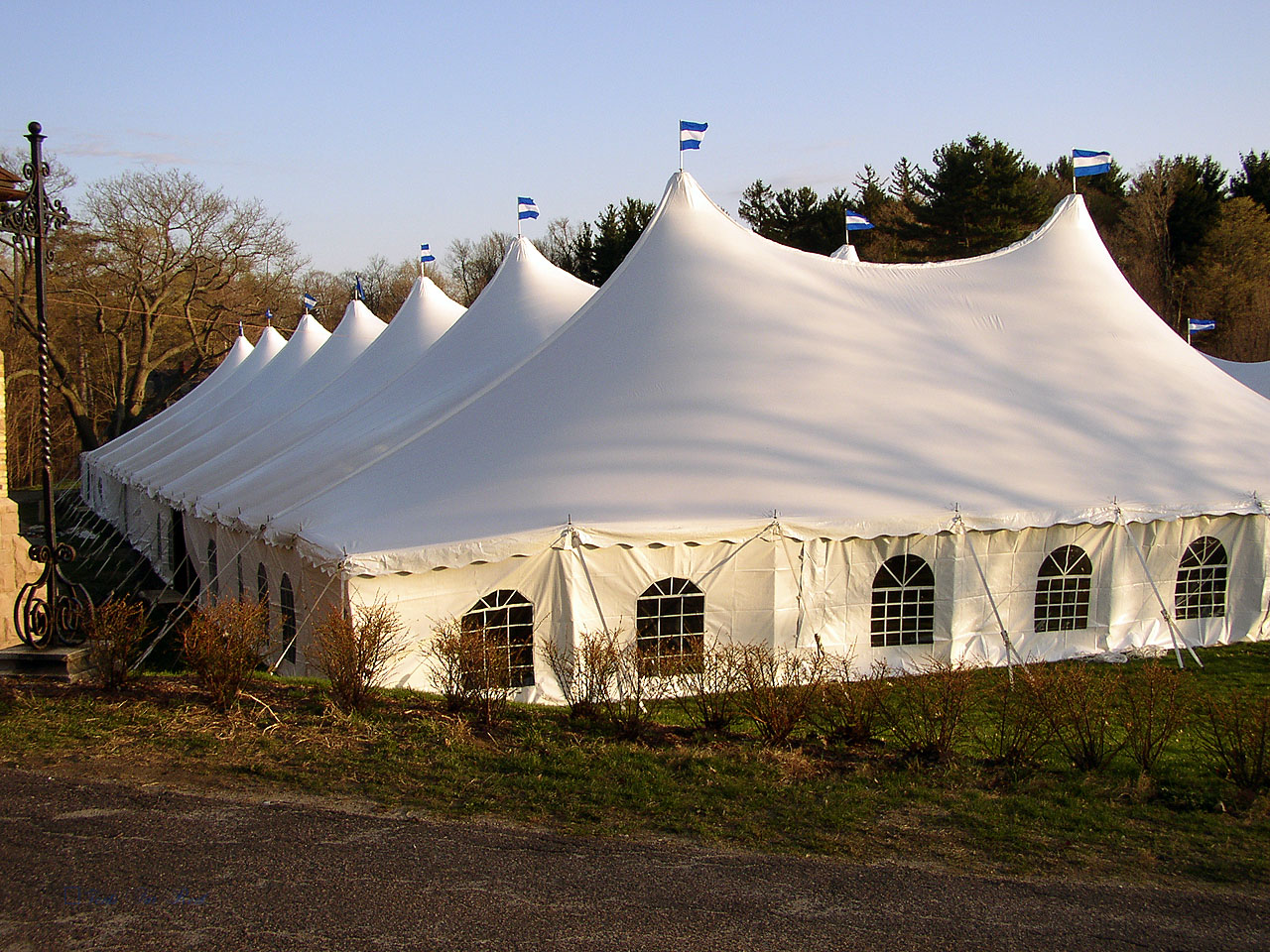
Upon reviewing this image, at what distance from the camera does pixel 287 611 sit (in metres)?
9.20

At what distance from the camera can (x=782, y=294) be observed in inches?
401

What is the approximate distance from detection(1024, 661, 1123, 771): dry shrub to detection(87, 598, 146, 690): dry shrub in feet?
18.5

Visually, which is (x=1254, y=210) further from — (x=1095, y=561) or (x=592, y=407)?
(x=592, y=407)

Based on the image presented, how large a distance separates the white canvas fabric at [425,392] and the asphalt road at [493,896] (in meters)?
4.90

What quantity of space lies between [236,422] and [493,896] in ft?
51.5

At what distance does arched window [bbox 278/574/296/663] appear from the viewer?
8852 mm

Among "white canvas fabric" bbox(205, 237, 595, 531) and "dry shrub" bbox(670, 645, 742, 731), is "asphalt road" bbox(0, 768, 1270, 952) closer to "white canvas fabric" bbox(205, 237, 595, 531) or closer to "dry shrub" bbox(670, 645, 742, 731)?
"dry shrub" bbox(670, 645, 742, 731)

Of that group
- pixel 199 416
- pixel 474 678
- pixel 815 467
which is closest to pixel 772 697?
pixel 474 678

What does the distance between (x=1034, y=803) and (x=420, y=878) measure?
2.92 metres

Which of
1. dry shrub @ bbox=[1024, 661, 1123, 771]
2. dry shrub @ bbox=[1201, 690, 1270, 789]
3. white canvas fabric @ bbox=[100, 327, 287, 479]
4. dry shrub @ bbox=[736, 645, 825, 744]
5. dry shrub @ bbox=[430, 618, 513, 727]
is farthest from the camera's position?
white canvas fabric @ bbox=[100, 327, 287, 479]

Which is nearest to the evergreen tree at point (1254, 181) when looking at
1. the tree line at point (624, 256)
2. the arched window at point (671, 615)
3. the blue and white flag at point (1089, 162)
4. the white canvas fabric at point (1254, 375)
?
the tree line at point (624, 256)

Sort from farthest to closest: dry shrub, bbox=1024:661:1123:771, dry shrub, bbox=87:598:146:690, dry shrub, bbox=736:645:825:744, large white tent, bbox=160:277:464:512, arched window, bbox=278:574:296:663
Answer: large white tent, bbox=160:277:464:512
arched window, bbox=278:574:296:663
dry shrub, bbox=87:598:146:690
dry shrub, bbox=736:645:825:744
dry shrub, bbox=1024:661:1123:771

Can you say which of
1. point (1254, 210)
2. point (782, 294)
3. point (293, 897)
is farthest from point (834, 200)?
point (293, 897)

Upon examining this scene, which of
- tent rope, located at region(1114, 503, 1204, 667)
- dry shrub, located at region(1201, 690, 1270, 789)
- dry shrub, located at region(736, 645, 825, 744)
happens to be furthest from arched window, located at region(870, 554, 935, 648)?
dry shrub, located at region(1201, 690, 1270, 789)
